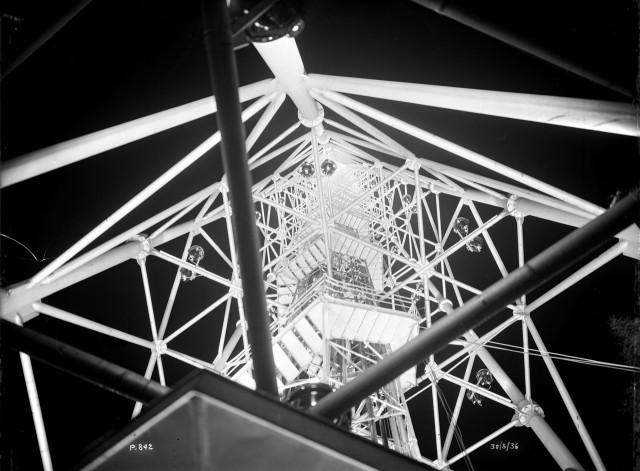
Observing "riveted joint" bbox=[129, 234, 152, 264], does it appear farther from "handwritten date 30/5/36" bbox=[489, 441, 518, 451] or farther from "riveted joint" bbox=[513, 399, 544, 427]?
"handwritten date 30/5/36" bbox=[489, 441, 518, 451]

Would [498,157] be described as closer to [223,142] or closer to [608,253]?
[608,253]

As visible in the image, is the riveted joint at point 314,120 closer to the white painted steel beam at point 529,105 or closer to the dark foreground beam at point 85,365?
the white painted steel beam at point 529,105

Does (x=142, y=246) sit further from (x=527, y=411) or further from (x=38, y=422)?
(x=527, y=411)

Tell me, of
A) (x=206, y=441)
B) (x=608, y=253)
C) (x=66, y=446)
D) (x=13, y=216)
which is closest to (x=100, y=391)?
(x=66, y=446)

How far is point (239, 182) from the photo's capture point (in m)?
3.66

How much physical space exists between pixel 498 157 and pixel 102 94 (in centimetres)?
763

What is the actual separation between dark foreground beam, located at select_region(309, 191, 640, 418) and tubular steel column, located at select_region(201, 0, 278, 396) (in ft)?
1.73

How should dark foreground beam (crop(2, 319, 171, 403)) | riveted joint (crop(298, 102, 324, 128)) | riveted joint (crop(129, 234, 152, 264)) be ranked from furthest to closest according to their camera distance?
riveted joint (crop(298, 102, 324, 128))
riveted joint (crop(129, 234, 152, 264))
dark foreground beam (crop(2, 319, 171, 403))

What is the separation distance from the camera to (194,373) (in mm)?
2791

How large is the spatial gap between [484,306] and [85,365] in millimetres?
3098

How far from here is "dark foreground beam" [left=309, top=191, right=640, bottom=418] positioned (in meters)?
3.51

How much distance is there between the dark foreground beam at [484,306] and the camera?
351 cm

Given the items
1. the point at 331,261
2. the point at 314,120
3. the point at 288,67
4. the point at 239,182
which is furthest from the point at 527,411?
the point at 239,182

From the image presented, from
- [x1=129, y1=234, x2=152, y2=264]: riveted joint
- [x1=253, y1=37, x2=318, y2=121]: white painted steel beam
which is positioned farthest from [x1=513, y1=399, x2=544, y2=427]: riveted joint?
[x1=129, y1=234, x2=152, y2=264]: riveted joint
